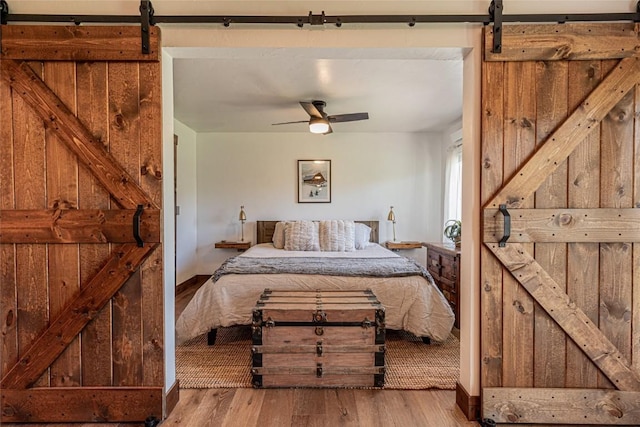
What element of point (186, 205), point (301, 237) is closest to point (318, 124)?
point (301, 237)

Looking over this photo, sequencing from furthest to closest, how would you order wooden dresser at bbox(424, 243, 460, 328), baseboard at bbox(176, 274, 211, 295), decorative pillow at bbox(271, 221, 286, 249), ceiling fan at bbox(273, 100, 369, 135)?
baseboard at bbox(176, 274, 211, 295), decorative pillow at bbox(271, 221, 286, 249), ceiling fan at bbox(273, 100, 369, 135), wooden dresser at bbox(424, 243, 460, 328)

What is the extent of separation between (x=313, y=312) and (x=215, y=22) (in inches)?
70.2

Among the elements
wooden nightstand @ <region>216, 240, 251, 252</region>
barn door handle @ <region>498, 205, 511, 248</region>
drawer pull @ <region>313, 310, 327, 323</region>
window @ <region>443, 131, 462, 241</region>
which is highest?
window @ <region>443, 131, 462, 241</region>

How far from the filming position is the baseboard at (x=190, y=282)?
177 inches

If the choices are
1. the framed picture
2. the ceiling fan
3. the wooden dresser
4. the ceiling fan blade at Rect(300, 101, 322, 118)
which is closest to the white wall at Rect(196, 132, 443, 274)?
the framed picture

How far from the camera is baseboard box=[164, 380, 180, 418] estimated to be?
1832 mm

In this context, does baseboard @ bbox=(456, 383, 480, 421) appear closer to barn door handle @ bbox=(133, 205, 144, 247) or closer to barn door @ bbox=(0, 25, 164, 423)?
barn door @ bbox=(0, 25, 164, 423)

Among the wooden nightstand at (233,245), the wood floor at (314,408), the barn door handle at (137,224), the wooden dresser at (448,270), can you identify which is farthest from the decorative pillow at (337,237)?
the barn door handle at (137,224)

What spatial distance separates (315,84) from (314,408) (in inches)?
103

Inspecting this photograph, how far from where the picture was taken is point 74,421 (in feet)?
5.87

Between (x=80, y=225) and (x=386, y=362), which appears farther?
(x=386, y=362)

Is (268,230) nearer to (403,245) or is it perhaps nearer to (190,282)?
(190,282)

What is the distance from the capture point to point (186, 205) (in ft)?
15.6

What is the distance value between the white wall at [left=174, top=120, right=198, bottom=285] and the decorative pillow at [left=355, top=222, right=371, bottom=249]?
244cm
